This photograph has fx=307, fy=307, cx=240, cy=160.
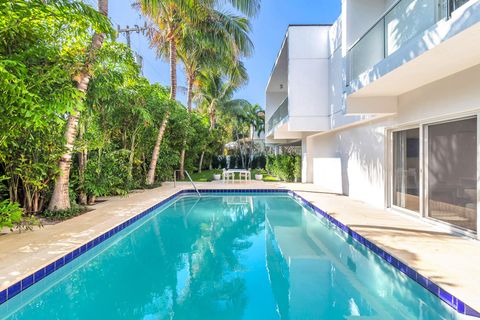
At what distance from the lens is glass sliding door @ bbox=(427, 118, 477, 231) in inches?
214

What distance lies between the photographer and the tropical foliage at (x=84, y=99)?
4.82 metres

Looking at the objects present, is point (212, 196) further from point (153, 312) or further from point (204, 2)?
point (153, 312)

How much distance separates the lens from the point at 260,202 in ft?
38.6

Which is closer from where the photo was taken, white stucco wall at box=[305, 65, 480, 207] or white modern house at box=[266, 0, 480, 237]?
white modern house at box=[266, 0, 480, 237]

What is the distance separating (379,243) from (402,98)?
4.10 m

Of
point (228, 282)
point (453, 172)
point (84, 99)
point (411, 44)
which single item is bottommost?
point (228, 282)

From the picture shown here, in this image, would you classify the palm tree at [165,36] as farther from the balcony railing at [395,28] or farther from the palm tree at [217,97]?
the palm tree at [217,97]

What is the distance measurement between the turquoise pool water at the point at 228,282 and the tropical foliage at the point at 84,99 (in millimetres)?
1861

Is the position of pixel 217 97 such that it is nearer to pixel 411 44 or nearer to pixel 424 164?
pixel 424 164

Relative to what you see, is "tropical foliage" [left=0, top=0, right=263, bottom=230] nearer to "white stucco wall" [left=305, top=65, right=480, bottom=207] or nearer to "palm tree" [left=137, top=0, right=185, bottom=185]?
"palm tree" [left=137, top=0, right=185, bottom=185]

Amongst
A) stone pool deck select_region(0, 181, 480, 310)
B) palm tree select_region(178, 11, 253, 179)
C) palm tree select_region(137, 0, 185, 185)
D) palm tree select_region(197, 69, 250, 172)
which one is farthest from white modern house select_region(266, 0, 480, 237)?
palm tree select_region(197, 69, 250, 172)

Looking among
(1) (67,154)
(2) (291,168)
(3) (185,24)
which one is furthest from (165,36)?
(2) (291,168)

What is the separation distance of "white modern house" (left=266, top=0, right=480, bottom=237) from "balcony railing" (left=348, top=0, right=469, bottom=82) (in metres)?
0.02

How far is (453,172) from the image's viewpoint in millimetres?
5871
